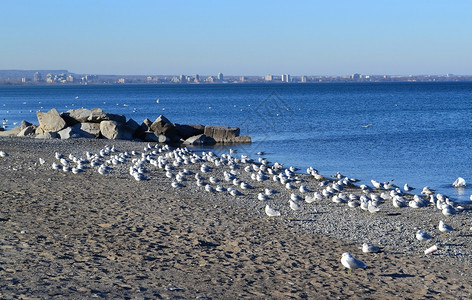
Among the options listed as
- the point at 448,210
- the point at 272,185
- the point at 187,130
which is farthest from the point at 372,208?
the point at 187,130

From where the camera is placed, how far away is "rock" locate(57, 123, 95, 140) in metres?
33.3

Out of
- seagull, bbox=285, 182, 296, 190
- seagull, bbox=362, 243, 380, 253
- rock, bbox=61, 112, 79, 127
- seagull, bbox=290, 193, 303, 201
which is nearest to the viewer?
seagull, bbox=362, 243, 380, 253

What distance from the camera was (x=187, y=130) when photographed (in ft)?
124

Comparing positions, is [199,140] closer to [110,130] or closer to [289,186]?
[110,130]

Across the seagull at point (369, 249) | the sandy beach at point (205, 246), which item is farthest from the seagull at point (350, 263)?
the seagull at point (369, 249)

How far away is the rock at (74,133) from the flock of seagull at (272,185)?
7162mm

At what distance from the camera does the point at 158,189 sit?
17.2 metres

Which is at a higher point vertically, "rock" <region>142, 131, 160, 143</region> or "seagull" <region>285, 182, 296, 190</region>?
"seagull" <region>285, 182, 296, 190</region>

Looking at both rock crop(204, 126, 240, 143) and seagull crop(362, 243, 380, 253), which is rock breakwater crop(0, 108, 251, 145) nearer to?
rock crop(204, 126, 240, 143)

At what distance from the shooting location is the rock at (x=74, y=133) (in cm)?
3334

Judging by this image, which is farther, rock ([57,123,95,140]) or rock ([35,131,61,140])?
rock ([57,123,95,140])

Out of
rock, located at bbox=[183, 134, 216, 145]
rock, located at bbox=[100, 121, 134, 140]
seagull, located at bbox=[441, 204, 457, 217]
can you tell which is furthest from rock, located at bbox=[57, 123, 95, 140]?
seagull, located at bbox=[441, 204, 457, 217]

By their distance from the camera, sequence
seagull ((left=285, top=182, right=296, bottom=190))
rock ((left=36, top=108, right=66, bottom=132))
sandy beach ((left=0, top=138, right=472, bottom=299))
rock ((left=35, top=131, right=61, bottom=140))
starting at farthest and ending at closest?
1. rock ((left=36, top=108, right=66, bottom=132))
2. rock ((left=35, top=131, right=61, bottom=140))
3. seagull ((left=285, top=182, right=296, bottom=190))
4. sandy beach ((left=0, top=138, right=472, bottom=299))

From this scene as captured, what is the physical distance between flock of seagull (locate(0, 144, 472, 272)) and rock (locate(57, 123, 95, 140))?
23.5 ft
